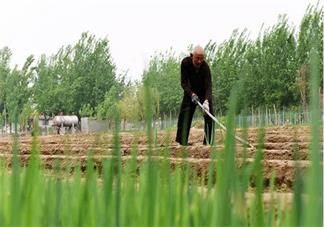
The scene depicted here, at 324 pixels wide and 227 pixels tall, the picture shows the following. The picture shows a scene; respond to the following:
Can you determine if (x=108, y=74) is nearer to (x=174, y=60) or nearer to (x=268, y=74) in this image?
(x=174, y=60)

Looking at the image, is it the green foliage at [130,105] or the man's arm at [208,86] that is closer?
the green foliage at [130,105]

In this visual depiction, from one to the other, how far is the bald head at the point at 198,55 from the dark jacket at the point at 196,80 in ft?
0.55

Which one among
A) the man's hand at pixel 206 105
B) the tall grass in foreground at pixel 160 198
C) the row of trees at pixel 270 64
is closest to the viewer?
the tall grass in foreground at pixel 160 198

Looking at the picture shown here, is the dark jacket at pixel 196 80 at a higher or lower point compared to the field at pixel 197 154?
higher

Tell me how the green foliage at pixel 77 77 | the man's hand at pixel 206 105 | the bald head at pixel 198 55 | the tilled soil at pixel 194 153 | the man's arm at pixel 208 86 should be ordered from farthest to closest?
the green foliage at pixel 77 77, the man's arm at pixel 208 86, the man's hand at pixel 206 105, the bald head at pixel 198 55, the tilled soil at pixel 194 153

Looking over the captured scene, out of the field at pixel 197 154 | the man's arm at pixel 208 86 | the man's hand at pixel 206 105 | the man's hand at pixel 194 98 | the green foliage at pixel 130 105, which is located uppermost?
the man's arm at pixel 208 86

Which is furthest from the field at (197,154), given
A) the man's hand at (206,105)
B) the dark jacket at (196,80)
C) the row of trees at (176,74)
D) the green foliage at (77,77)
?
the green foliage at (77,77)

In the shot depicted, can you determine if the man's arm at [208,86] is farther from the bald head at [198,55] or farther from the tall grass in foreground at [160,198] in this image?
the tall grass in foreground at [160,198]

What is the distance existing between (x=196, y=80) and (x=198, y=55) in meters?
0.66

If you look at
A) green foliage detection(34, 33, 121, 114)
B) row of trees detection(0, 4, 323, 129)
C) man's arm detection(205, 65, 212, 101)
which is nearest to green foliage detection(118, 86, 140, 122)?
man's arm detection(205, 65, 212, 101)

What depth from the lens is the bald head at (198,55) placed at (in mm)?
5316

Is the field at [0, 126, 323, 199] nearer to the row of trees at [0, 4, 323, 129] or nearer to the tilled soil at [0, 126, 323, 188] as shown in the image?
the tilled soil at [0, 126, 323, 188]

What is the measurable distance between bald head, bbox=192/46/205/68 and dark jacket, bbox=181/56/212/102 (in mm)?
167

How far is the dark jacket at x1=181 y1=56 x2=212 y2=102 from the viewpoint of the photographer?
5.76 m
